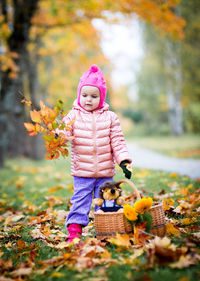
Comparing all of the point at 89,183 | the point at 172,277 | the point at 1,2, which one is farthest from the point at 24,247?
the point at 1,2

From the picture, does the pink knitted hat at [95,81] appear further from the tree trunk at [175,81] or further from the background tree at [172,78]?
the tree trunk at [175,81]

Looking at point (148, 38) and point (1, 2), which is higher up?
point (148, 38)

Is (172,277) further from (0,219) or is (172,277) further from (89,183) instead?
(0,219)

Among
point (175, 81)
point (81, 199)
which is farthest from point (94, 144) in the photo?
point (175, 81)

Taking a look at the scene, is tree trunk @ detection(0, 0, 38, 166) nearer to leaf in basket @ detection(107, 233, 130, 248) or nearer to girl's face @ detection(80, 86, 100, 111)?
girl's face @ detection(80, 86, 100, 111)

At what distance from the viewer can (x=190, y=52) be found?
63.2ft

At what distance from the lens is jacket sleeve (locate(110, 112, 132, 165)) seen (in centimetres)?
281

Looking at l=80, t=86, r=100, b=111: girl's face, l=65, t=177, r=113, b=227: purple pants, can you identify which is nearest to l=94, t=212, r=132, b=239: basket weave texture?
l=65, t=177, r=113, b=227: purple pants

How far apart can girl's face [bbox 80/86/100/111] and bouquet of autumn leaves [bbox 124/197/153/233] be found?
3.56 feet

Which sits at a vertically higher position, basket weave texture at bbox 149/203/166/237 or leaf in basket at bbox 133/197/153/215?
leaf in basket at bbox 133/197/153/215

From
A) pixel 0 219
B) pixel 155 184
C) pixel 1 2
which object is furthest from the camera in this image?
pixel 1 2

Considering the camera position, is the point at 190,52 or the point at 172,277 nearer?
the point at 172,277

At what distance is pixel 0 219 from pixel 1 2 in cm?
823

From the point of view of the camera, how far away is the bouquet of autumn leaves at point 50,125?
8.21 feet
